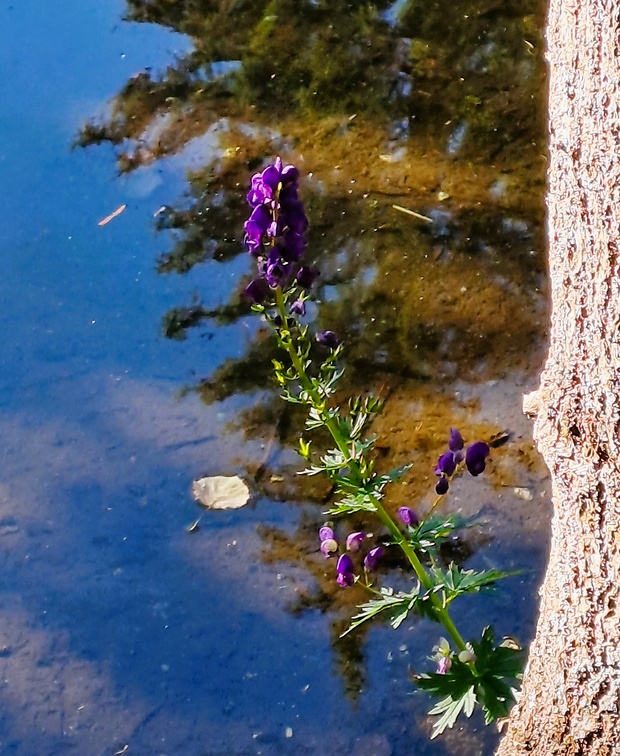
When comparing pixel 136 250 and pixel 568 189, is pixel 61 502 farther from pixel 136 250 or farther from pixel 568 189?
pixel 568 189

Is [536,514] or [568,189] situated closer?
[568,189]

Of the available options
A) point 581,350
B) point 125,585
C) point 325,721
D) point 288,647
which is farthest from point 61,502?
point 581,350

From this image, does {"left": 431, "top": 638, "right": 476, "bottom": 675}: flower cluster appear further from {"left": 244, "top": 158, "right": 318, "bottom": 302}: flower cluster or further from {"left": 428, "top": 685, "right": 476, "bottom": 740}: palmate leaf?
{"left": 244, "top": 158, "right": 318, "bottom": 302}: flower cluster

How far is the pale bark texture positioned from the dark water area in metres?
0.57

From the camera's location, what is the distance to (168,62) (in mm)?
3713

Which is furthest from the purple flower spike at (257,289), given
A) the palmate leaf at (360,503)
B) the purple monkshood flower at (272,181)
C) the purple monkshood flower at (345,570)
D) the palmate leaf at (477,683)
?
the palmate leaf at (477,683)

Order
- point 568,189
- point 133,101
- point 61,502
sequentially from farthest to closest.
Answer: point 133,101, point 61,502, point 568,189

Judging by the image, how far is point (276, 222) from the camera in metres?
1.41

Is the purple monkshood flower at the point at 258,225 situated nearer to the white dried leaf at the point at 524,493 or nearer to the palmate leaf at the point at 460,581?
the palmate leaf at the point at 460,581

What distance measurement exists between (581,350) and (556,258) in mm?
143

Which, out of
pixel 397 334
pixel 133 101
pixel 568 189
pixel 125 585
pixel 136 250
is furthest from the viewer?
pixel 133 101

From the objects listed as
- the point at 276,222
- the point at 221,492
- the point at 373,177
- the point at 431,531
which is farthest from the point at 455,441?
the point at 373,177

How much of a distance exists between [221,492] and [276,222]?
1.17 meters

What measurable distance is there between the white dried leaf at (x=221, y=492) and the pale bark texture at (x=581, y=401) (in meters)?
1.04
